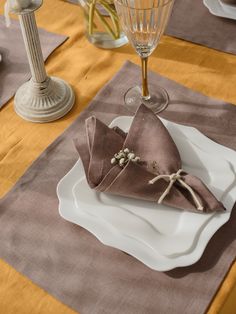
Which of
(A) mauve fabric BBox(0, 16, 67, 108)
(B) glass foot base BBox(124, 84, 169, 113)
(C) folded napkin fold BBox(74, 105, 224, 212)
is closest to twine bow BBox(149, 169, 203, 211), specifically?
(C) folded napkin fold BBox(74, 105, 224, 212)

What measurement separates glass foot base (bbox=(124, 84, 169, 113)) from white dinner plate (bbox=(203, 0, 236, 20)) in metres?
0.24

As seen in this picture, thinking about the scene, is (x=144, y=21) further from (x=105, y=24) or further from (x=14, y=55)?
(x=14, y=55)

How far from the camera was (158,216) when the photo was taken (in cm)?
70

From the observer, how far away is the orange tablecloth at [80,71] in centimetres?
85

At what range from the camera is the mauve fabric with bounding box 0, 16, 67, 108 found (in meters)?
0.95

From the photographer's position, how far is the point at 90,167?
0.73m

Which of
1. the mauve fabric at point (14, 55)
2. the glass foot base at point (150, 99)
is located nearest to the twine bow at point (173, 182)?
the glass foot base at point (150, 99)

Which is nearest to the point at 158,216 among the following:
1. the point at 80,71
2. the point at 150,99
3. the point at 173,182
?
the point at 173,182

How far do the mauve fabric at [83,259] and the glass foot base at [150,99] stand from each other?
81 mm

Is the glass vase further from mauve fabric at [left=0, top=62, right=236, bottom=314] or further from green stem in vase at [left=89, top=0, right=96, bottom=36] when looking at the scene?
mauve fabric at [left=0, top=62, right=236, bottom=314]

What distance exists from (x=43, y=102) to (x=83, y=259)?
31 centimetres

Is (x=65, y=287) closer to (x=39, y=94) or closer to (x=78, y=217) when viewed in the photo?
(x=78, y=217)

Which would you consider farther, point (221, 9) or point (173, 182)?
point (221, 9)

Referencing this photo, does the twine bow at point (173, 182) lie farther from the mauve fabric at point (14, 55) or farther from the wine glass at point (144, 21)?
the mauve fabric at point (14, 55)
